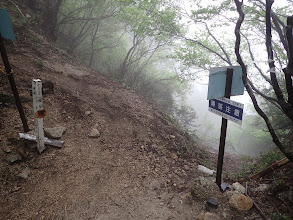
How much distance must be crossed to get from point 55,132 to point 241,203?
3896mm

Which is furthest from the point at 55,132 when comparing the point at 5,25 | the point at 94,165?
the point at 5,25

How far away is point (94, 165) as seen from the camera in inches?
139

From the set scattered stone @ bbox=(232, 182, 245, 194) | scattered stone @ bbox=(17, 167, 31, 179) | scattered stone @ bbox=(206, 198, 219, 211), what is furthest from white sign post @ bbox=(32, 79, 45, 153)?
scattered stone @ bbox=(232, 182, 245, 194)

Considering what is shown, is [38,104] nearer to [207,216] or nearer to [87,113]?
[87,113]

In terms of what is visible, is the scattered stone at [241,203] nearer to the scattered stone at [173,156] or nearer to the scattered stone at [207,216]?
the scattered stone at [207,216]

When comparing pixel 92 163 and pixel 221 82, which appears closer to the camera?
pixel 221 82

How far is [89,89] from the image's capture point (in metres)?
6.45

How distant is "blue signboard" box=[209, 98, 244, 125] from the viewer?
2.64 metres

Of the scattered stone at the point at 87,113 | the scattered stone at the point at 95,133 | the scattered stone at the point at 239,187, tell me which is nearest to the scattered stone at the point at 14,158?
the scattered stone at the point at 95,133

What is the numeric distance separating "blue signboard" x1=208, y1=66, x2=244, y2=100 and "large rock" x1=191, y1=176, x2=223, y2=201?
1605mm

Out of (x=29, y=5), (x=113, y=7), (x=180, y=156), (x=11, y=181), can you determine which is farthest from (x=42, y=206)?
(x=113, y=7)

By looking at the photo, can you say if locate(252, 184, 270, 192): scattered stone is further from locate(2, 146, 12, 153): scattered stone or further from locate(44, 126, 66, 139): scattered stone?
locate(2, 146, 12, 153): scattered stone

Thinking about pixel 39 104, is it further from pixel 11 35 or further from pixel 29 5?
pixel 29 5

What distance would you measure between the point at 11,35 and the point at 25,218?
306cm
